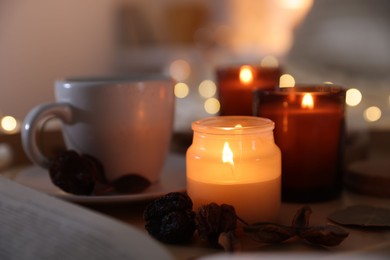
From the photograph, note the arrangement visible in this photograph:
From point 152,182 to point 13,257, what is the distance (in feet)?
0.81

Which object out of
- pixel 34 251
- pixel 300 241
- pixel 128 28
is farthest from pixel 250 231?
pixel 128 28

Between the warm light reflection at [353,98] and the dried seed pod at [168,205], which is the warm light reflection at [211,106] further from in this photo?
the dried seed pod at [168,205]

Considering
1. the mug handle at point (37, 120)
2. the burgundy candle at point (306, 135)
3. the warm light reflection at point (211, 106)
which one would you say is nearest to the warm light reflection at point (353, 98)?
the warm light reflection at point (211, 106)

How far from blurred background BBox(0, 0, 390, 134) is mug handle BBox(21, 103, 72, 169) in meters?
0.71

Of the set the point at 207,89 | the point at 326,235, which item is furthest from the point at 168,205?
the point at 207,89

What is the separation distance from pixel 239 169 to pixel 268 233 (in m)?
0.07

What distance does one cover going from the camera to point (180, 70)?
7.61 ft

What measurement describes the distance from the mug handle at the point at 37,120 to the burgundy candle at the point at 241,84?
9.5 inches

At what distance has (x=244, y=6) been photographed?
2.66m

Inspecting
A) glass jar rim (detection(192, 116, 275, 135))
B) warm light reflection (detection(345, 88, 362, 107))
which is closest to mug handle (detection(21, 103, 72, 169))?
glass jar rim (detection(192, 116, 275, 135))

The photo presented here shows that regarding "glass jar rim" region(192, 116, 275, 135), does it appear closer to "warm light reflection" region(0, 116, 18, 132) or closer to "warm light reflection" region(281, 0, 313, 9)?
"warm light reflection" region(0, 116, 18, 132)

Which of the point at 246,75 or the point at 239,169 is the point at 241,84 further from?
the point at 239,169

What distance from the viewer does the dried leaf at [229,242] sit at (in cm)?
44

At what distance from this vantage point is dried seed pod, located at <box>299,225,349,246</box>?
45 centimetres
